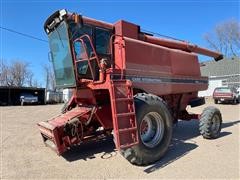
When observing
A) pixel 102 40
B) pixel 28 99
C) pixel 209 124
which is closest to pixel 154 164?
pixel 209 124

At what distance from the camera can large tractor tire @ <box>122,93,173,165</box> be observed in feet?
17.7

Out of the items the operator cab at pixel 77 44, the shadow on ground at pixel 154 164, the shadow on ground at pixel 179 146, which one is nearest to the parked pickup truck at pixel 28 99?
the shadow on ground at pixel 179 146

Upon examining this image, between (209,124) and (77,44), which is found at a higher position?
(77,44)

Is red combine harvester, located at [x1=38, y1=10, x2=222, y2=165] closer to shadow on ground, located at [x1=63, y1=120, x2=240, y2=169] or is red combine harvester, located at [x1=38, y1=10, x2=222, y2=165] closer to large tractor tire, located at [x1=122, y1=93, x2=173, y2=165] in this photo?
large tractor tire, located at [x1=122, y1=93, x2=173, y2=165]

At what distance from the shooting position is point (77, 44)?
21.3 ft

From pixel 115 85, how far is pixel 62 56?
203 centimetres

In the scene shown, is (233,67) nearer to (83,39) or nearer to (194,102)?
(194,102)

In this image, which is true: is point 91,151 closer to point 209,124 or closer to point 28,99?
point 209,124

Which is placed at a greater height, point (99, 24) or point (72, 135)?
point (99, 24)

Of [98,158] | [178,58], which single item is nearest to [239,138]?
[178,58]

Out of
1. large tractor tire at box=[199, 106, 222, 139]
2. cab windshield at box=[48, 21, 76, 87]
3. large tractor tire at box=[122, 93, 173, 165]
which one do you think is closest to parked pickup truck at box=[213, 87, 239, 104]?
large tractor tire at box=[199, 106, 222, 139]

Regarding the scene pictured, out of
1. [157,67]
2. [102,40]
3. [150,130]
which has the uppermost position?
[102,40]

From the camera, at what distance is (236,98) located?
2577cm

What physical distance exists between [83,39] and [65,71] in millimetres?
974
